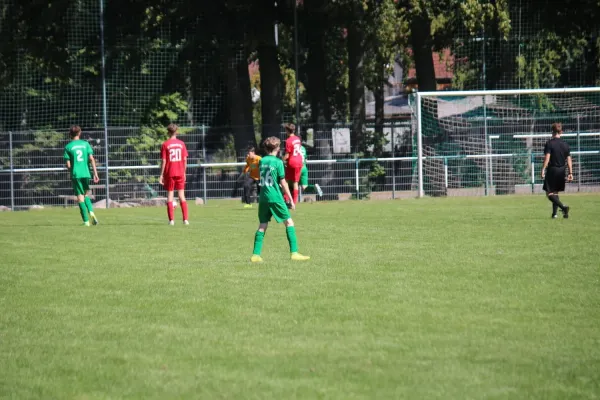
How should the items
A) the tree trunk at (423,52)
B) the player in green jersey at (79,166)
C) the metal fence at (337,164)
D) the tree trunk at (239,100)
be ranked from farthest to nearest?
the tree trunk at (423,52) < the tree trunk at (239,100) < the metal fence at (337,164) < the player in green jersey at (79,166)

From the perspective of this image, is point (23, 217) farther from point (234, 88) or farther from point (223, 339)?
point (223, 339)

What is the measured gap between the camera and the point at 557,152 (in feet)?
65.6

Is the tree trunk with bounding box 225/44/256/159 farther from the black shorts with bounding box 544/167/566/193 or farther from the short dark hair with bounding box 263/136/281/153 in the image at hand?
the short dark hair with bounding box 263/136/281/153

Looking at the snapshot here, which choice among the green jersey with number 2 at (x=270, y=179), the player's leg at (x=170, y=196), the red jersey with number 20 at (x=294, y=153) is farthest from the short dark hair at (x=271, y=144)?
the red jersey with number 20 at (x=294, y=153)

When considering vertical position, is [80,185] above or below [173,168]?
below

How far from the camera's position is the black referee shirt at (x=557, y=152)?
20000 millimetres

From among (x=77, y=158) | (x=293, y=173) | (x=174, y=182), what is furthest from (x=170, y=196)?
(x=293, y=173)

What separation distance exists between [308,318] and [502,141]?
84.5 feet

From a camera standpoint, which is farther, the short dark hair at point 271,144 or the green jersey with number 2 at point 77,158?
the green jersey with number 2 at point 77,158

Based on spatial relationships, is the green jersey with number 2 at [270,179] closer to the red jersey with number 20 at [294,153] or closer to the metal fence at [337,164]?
the red jersey with number 20 at [294,153]

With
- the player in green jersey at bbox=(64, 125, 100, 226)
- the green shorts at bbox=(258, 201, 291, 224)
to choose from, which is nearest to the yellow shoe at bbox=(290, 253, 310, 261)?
the green shorts at bbox=(258, 201, 291, 224)

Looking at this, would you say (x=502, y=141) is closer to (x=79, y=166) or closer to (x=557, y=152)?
(x=557, y=152)

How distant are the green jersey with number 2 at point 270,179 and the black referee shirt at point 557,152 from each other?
8.91 metres

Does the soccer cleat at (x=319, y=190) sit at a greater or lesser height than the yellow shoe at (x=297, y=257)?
greater
